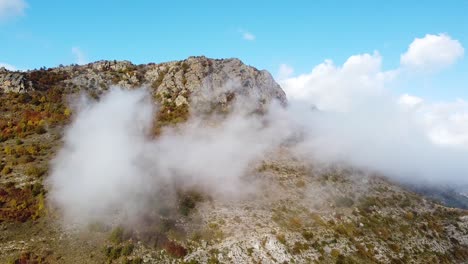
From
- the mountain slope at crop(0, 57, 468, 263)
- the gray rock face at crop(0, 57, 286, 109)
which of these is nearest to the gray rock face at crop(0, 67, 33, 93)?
the gray rock face at crop(0, 57, 286, 109)

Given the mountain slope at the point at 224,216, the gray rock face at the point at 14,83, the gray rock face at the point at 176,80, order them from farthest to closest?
1. the gray rock face at the point at 176,80
2. the gray rock face at the point at 14,83
3. the mountain slope at the point at 224,216

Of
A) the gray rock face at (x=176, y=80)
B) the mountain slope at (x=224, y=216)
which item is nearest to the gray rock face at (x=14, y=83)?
the gray rock face at (x=176, y=80)

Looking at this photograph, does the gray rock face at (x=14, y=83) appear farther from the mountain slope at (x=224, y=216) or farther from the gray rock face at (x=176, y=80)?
the mountain slope at (x=224, y=216)

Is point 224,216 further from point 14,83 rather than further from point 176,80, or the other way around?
point 14,83

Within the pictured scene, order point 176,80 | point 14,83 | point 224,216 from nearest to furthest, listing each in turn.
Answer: point 224,216 → point 14,83 → point 176,80

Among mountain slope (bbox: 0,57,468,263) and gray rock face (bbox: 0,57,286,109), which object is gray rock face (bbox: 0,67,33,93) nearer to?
gray rock face (bbox: 0,57,286,109)

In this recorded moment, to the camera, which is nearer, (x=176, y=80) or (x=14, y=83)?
(x=14, y=83)

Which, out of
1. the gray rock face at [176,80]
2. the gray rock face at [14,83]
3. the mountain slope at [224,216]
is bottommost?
the mountain slope at [224,216]

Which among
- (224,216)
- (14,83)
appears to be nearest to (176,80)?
(14,83)
